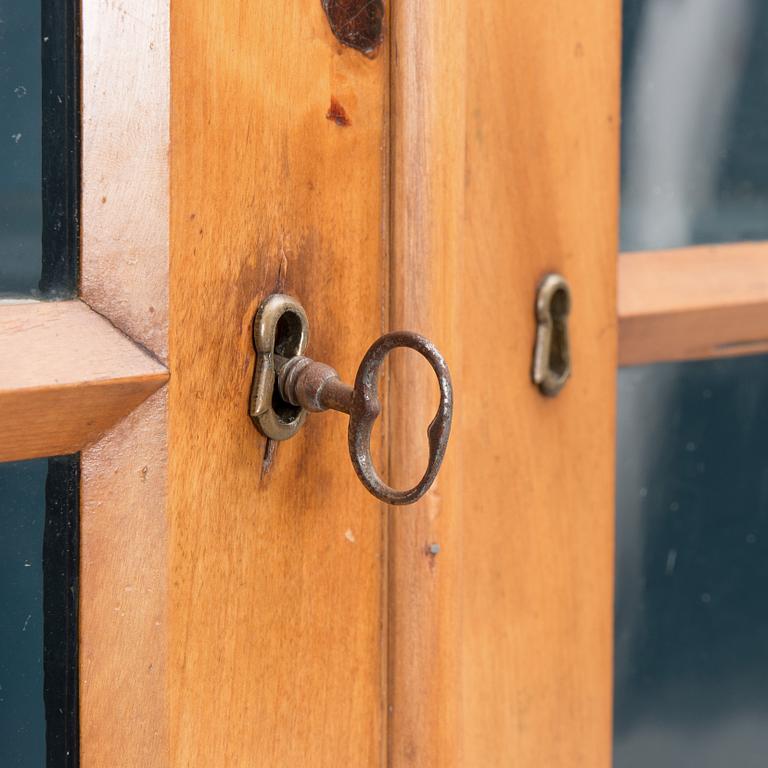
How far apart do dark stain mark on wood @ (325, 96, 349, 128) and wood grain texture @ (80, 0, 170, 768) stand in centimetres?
9

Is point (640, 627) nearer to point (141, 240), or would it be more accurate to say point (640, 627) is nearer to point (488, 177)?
point (488, 177)

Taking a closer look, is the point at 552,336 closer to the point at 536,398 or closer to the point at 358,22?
the point at 536,398

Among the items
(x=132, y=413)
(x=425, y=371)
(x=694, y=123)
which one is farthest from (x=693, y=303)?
(x=132, y=413)

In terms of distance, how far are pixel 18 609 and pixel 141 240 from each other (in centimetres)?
15

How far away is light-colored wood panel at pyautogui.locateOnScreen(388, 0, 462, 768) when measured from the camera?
49 centimetres

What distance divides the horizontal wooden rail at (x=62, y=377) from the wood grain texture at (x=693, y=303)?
1.13 feet

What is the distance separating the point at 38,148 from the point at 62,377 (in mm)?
90

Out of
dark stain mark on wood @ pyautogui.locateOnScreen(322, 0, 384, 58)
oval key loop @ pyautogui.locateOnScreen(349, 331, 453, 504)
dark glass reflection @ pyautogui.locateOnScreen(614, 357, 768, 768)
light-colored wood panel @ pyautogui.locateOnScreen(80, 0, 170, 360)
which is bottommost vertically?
dark glass reflection @ pyautogui.locateOnScreen(614, 357, 768, 768)

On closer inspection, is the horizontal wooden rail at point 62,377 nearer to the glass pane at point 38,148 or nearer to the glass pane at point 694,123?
the glass pane at point 38,148

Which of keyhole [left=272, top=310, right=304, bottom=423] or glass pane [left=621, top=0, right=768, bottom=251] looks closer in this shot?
keyhole [left=272, top=310, right=304, bottom=423]

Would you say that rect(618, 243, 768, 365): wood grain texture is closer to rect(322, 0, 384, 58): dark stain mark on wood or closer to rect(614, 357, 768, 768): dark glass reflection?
rect(614, 357, 768, 768): dark glass reflection

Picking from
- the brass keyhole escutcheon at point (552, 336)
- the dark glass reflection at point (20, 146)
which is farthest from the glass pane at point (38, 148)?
the brass keyhole escutcheon at point (552, 336)

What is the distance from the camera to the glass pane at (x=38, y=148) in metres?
0.39

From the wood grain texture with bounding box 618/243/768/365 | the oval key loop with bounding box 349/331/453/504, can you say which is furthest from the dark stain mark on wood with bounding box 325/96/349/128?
the wood grain texture with bounding box 618/243/768/365
